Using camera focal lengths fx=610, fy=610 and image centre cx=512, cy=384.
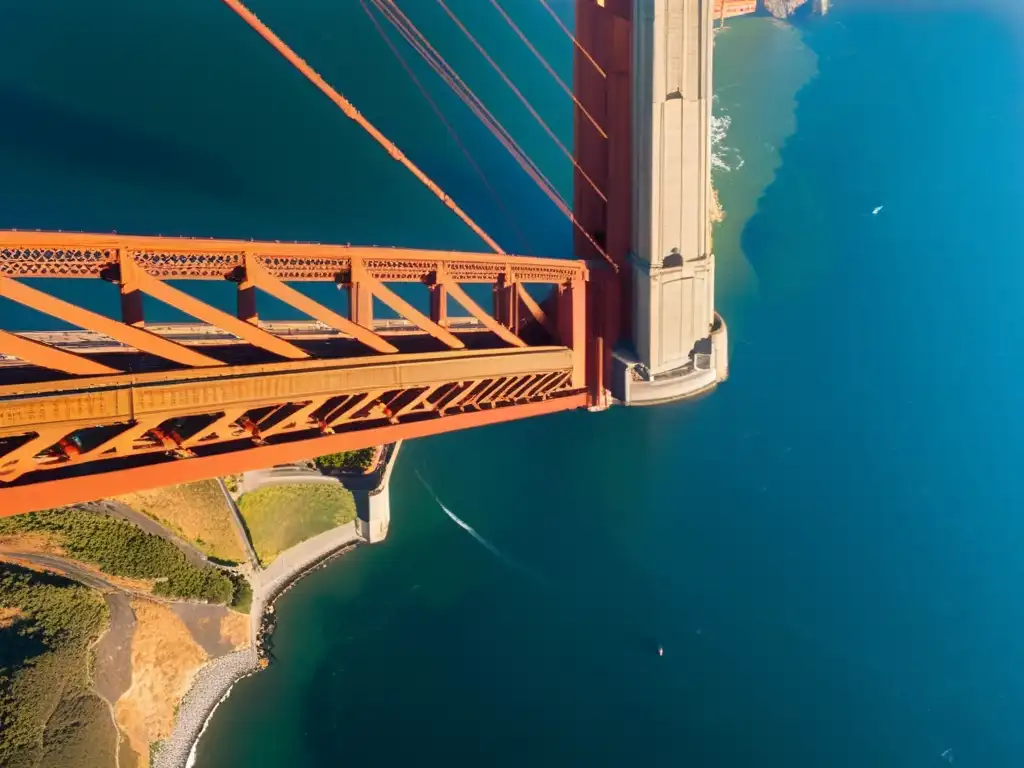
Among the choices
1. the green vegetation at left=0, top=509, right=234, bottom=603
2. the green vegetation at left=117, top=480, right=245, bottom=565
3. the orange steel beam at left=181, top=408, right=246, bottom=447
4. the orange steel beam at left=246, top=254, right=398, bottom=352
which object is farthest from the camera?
the green vegetation at left=117, top=480, right=245, bottom=565

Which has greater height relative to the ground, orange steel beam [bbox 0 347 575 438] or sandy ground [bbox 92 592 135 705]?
orange steel beam [bbox 0 347 575 438]

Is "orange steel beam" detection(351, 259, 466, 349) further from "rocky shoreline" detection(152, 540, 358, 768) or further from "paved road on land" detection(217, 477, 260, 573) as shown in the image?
"rocky shoreline" detection(152, 540, 358, 768)

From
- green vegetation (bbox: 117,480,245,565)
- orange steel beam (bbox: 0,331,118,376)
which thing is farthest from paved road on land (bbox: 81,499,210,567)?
orange steel beam (bbox: 0,331,118,376)

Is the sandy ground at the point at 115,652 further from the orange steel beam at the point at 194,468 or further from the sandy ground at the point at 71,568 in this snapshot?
the orange steel beam at the point at 194,468

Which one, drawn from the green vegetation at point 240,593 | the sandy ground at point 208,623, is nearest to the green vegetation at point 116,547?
the sandy ground at point 208,623

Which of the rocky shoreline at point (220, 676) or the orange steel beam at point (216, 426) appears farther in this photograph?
the rocky shoreline at point (220, 676)

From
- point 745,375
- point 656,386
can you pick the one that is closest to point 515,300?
point 656,386

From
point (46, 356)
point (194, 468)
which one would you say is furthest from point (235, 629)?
point (46, 356)
